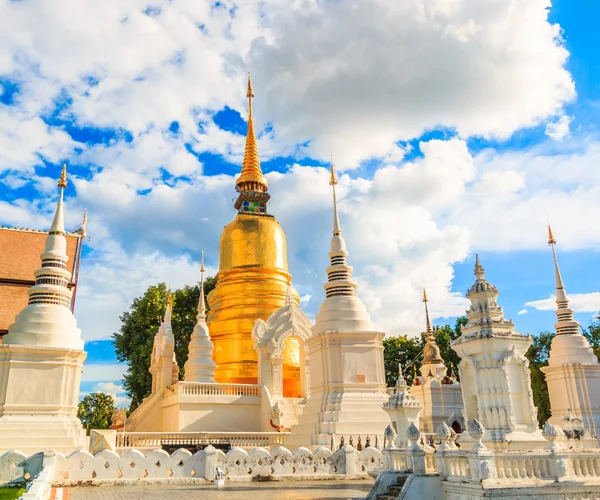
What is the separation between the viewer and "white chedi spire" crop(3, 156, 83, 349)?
54.2ft

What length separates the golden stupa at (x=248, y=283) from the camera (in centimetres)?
2736

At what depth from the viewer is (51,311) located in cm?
1725

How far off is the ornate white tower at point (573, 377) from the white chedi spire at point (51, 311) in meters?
18.3

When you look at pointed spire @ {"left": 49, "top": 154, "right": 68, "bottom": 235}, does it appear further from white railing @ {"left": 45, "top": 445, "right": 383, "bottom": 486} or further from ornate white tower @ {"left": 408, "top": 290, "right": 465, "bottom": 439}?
ornate white tower @ {"left": 408, "top": 290, "right": 465, "bottom": 439}

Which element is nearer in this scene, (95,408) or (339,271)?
(339,271)

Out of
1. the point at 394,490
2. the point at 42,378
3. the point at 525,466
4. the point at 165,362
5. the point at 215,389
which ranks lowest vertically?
the point at 394,490

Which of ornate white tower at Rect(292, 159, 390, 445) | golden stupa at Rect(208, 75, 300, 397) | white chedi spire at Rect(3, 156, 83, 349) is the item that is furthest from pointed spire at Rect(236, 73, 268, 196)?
white chedi spire at Rect(3, 156, 83, 349)

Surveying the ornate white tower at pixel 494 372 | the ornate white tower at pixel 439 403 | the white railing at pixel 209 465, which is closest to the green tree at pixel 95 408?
the ornate white tower at pixel 439 403

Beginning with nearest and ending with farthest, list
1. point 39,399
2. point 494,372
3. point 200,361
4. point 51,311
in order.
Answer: point 494,372
point 39,399
point 51,311
point 200,361

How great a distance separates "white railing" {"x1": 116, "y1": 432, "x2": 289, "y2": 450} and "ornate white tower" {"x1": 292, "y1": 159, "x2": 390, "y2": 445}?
4.21ft

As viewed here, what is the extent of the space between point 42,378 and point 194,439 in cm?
556

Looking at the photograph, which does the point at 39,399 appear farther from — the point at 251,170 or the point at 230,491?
the point at 251,170

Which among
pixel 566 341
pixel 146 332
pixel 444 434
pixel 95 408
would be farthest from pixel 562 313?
pixel 95 408

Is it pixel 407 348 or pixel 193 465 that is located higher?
pixel 407 348
